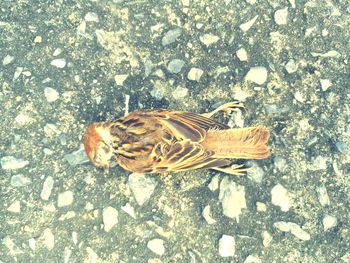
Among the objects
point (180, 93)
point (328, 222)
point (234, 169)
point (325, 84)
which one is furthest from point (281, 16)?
point (328, 222)

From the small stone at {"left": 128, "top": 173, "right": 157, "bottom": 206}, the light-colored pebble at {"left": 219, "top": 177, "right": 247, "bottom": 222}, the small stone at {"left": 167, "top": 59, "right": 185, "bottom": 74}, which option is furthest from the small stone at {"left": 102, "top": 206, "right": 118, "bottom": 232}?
the small stone at {"left": 167, "top": 59, "right": 185, "bottom": 74}

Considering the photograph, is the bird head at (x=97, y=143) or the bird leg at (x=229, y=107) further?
the bird leg at (x=229, y=107)

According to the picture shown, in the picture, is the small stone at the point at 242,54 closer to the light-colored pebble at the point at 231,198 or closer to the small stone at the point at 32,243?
the light-colored pebble at the point at 231,198

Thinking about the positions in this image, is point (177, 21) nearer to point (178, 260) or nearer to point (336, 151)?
point (336, 151)

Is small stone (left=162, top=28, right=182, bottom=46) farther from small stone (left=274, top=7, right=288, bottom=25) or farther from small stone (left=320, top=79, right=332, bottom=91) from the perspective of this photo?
small stone (left=320, top=79, right=332, bottom=91)

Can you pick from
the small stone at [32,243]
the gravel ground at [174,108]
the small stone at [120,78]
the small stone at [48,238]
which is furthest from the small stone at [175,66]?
the small stone at [32,243]

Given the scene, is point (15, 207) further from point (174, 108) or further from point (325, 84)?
point (325, 84)
